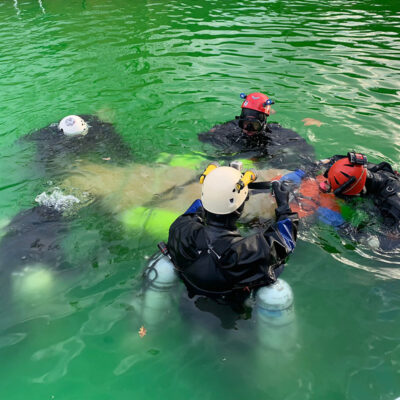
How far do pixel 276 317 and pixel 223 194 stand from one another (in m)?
1.32

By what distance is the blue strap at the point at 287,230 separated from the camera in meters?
3.30

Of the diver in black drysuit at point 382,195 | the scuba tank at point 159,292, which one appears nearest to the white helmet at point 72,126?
the scuba tank at point 159,292

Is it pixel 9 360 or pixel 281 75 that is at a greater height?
pixel 281 75

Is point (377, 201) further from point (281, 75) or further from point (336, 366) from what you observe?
point (281, 75)

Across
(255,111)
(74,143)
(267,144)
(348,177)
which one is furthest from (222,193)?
(74,143)

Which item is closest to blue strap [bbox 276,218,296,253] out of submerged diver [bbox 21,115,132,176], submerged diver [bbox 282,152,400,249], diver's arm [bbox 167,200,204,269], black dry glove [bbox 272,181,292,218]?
black dry glove [bbox 272,181,292,218]

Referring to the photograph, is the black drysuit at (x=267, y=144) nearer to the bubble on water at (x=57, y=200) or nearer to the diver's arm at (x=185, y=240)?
the bubble on water at (x=57, y=200)

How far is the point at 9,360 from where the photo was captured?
10.7 feet

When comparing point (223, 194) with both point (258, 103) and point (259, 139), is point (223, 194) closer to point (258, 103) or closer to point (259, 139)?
point (258, 103)

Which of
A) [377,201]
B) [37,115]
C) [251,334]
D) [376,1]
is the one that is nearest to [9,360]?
[251,334]

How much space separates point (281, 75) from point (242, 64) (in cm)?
133

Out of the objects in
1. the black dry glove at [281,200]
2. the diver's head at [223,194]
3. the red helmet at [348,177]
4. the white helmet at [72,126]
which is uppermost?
the diver's head at [223,194]

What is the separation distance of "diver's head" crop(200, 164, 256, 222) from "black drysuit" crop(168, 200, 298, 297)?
130 millimetres

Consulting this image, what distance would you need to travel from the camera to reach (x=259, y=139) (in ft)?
21.4
